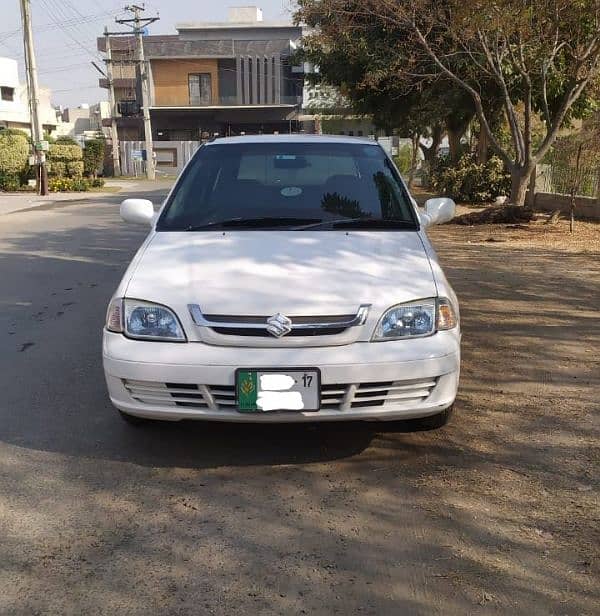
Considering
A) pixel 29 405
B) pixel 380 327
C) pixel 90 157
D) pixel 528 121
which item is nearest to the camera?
pixel 380 327

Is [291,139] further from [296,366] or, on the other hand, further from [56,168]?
[56,168]

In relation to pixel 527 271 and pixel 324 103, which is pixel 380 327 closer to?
pixel 527 271

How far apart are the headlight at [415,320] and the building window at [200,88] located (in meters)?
53.0

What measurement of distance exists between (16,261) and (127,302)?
26.3ft

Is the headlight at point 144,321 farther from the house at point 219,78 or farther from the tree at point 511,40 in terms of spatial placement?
the house at point 219,78

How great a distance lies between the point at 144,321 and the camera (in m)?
3.77

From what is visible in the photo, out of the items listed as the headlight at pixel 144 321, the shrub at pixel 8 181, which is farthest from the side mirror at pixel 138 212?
the shrub at pixel 8 181

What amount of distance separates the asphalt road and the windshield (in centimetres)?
130

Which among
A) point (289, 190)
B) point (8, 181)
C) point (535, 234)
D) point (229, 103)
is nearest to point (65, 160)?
point (8, 181)

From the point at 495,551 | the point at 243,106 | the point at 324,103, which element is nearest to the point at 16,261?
the point at 495,551

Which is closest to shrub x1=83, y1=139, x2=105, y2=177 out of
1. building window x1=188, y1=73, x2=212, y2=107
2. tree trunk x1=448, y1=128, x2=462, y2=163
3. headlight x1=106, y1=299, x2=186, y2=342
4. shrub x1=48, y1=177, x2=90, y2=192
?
shrub x1=48, y1=177, x2=90, y2=192

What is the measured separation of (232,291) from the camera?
3746mm

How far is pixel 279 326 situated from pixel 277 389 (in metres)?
0.30

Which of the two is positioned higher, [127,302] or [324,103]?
[324,103]
